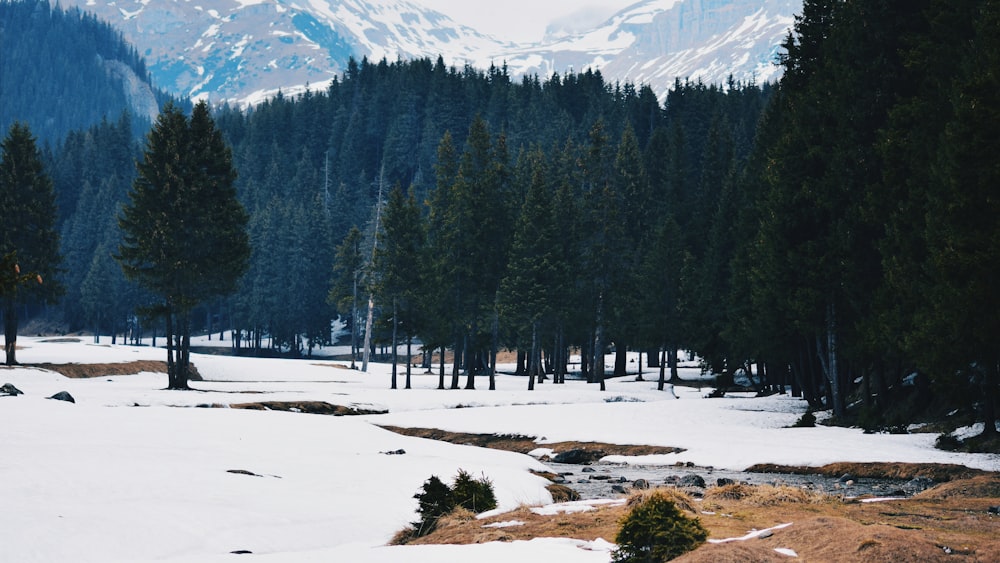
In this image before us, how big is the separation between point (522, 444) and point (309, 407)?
12774 mm

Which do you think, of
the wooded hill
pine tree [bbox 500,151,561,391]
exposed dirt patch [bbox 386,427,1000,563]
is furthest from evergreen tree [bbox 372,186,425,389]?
exposed dirt patch [bbox 386,427,1000,563]

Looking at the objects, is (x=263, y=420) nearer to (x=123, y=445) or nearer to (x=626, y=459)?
(x=123, y=445)

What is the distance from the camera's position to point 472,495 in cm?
1636

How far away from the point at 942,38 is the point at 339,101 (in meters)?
145

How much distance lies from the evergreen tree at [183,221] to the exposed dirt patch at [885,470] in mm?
31711

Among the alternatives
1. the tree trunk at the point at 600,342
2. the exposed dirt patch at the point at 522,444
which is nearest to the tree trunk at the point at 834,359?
the exposed dirt patch at the point at 522,444

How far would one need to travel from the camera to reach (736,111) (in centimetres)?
12494

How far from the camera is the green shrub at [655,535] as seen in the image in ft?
36.1

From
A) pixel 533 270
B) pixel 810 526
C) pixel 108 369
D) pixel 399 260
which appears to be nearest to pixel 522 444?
pixel 810 526

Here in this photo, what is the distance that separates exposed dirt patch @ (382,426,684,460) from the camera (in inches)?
1155

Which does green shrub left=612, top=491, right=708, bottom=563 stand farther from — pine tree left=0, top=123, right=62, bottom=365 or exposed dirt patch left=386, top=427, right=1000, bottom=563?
pine tree left=0, top=123, right=62, bottom=365

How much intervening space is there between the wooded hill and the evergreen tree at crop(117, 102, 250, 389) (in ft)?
37.2

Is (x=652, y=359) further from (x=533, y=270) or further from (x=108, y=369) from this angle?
(x=108, y=369)

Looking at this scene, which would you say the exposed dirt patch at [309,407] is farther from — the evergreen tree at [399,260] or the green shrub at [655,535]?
the green shrub at [655,535]
